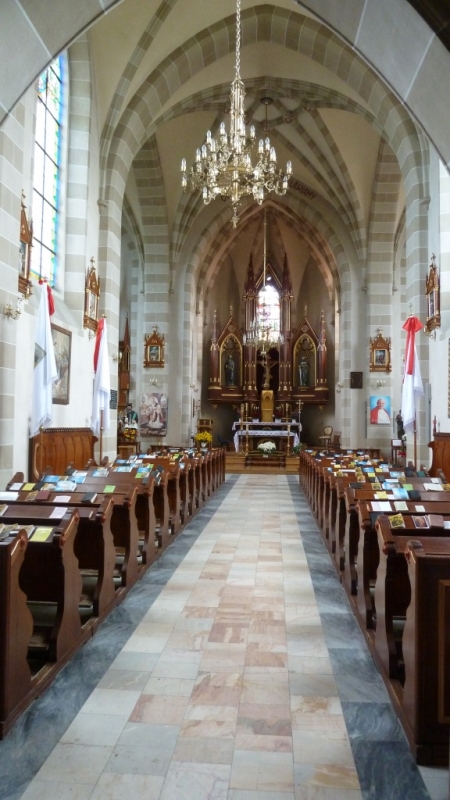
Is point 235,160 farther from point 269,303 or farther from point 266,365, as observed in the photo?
point 269,303

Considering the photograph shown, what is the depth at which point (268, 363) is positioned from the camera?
23141mm

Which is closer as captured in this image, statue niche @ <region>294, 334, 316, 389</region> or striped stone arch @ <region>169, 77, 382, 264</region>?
striped stone arch @ <region>169, 77, 382, 264</region>

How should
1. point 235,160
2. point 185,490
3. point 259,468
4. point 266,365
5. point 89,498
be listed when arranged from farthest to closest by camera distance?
point 266,365 < point 259,468 < point 235,160 < point 185,490 < point 89,498

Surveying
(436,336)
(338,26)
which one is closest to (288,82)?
(436,336)

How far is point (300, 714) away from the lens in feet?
9.80

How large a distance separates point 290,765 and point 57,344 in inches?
315

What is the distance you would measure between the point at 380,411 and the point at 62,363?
10.3m

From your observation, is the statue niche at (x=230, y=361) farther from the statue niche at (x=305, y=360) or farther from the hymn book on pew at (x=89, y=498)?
the hymn book on pew at (x=89, y=498)

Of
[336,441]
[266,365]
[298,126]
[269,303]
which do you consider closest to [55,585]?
[298,126]

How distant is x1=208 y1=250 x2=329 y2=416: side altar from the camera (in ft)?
74.2

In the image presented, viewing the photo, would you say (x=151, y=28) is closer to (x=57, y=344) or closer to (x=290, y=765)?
(x=57, y=344)

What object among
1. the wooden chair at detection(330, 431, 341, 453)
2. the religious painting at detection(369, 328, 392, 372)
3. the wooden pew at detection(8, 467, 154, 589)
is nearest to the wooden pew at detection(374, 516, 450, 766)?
the wooden pew at detection(8, 467, 154, 589)

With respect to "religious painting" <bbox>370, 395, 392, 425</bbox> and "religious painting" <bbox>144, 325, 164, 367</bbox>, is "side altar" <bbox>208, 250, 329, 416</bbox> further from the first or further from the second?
"religious painting" <bbox>370, 395, 392, 425</bbox>

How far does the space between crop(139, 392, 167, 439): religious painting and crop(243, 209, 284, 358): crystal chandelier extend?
374 centimetres
